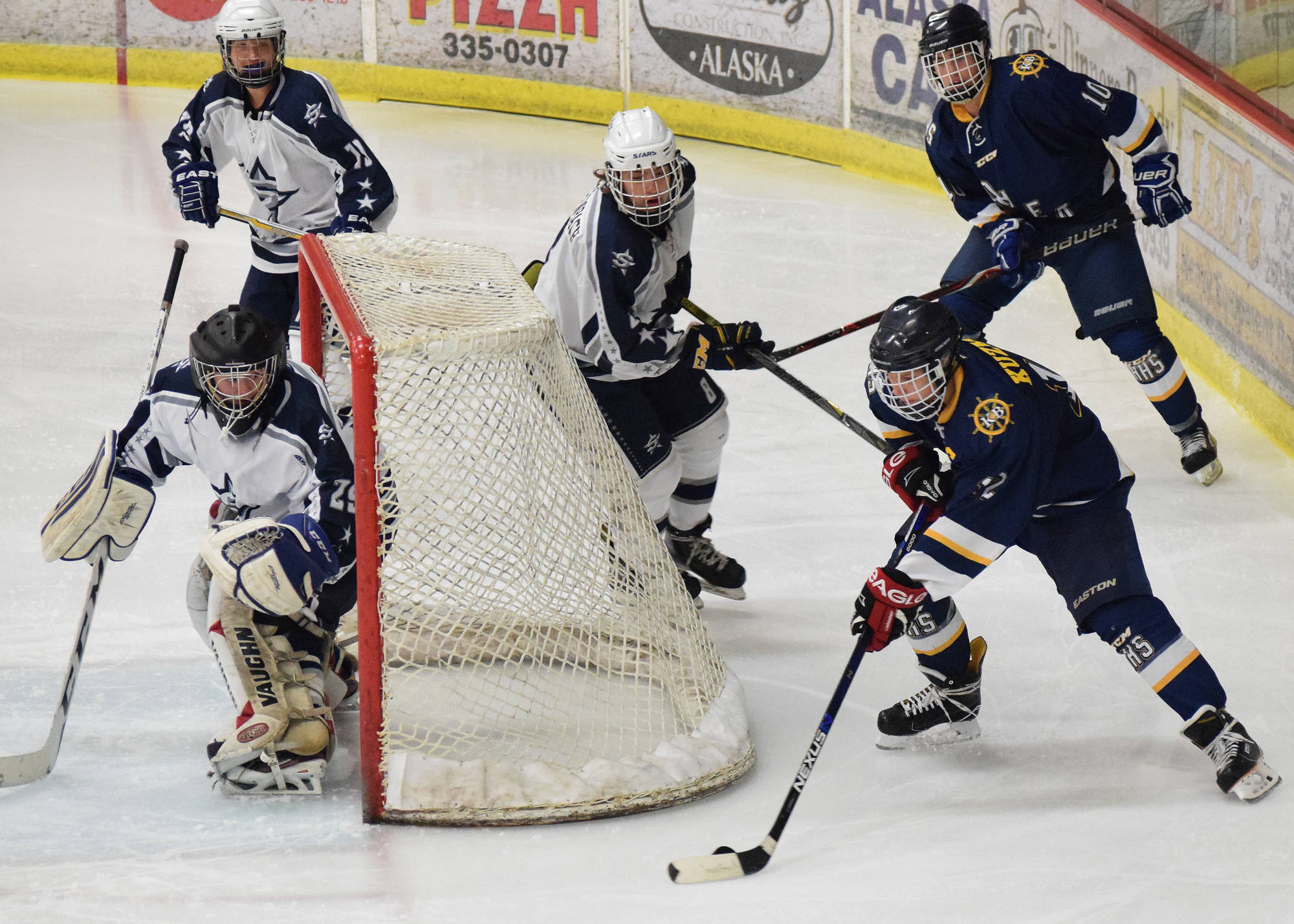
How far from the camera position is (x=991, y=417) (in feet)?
8.89

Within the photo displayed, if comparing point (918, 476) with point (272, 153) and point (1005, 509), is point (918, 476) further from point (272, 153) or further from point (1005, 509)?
point (272, 153)

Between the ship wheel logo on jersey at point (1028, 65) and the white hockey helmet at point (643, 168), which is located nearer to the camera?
the white hockey helmet at point (643, 168)

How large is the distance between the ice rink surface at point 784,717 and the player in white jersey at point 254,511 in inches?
4.6

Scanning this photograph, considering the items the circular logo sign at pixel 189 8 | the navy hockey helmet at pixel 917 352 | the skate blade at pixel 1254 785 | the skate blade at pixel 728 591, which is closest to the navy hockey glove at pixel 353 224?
the skate blade at pixel 728 591

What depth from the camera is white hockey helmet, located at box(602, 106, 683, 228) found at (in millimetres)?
3240


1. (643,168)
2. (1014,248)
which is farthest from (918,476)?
(1014,248)

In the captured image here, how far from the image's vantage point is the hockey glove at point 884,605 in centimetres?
273

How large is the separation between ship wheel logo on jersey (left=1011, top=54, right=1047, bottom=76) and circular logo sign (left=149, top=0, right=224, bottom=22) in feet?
18.5

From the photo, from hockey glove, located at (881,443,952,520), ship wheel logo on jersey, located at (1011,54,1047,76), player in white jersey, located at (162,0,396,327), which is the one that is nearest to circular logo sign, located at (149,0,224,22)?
player in white jersey, located at (162,0,396,327)

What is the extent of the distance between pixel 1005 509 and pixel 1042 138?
1696 mm

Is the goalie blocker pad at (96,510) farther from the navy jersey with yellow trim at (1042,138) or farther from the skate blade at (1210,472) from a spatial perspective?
the skate blade at (1210,472)

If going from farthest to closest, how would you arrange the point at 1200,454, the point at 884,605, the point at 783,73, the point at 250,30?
the point at 783,73
the point at 1200,454
the point at 250,30
the point at 884,605

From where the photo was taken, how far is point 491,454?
9.55 ft

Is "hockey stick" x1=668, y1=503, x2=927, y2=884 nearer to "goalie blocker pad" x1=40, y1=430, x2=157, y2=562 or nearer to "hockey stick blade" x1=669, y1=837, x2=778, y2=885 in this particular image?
"hockey stick blade" x1=669, y1=837, x2=778, y2=885
